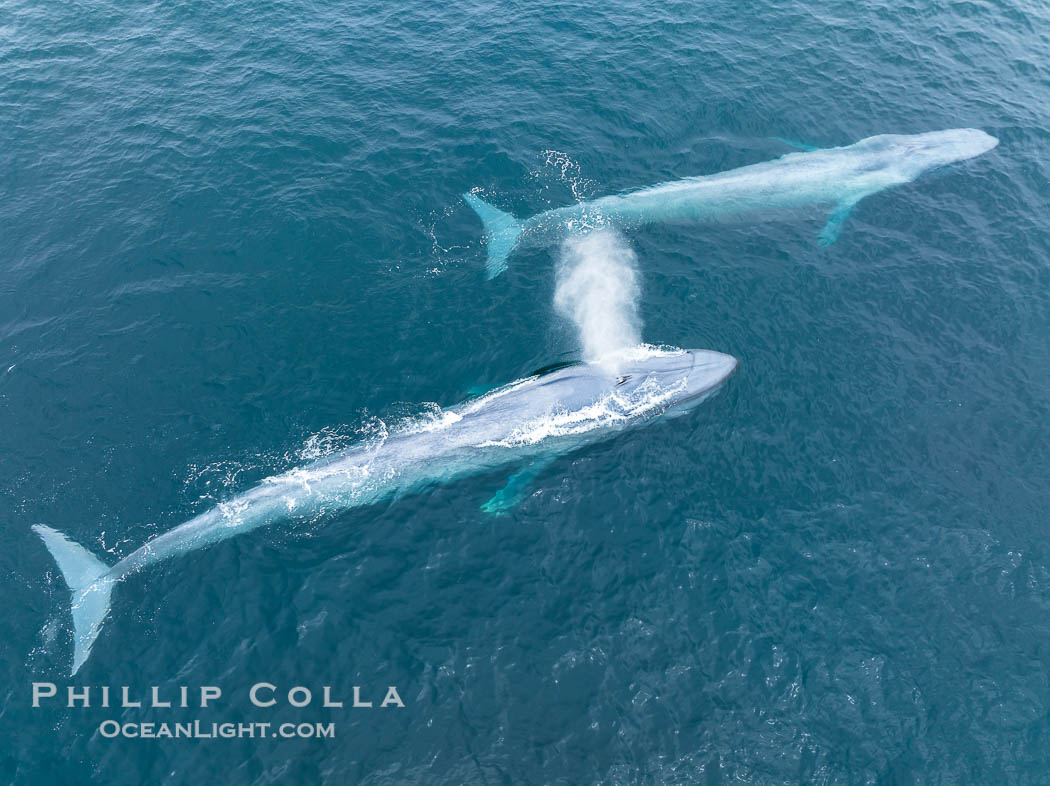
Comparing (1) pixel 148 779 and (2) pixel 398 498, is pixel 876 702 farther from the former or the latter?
(1) pixel 148 779

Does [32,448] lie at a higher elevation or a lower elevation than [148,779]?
higher

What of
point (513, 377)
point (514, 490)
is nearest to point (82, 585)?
point (514, 490)

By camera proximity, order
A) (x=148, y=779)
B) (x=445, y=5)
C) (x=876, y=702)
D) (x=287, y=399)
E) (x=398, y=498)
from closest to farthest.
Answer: (x=148, y=779), (x=876, y=702), (x=398, y=498), (x=287, y=399), (x=445, y=5)

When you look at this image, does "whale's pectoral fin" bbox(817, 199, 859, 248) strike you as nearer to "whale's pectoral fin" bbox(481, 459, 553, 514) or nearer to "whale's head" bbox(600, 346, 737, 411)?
"whale's head" bbox(600, 346, 737, 411)

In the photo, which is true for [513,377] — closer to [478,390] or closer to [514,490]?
[478,390]

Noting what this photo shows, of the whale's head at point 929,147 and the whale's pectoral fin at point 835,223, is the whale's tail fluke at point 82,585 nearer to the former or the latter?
the whale's pectoral fin at point 835,223

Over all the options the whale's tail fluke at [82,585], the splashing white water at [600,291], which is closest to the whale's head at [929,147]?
the splashing white water at [600,291]

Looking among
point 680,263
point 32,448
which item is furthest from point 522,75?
point 32,448
